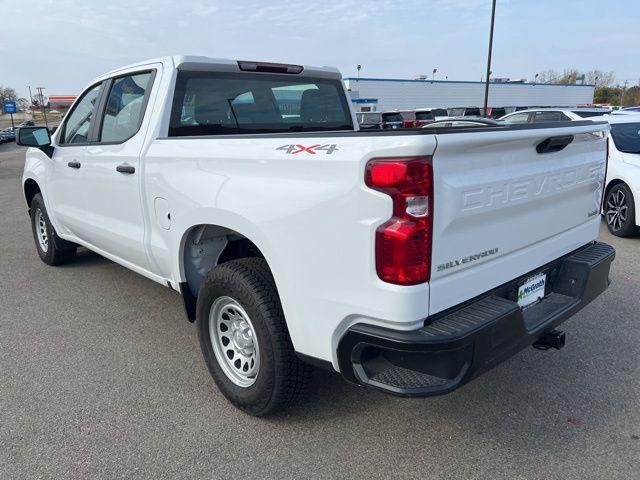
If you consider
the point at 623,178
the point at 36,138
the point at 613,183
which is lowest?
the point at 613,183

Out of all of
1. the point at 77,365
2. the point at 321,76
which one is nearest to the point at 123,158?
the point at 77,365

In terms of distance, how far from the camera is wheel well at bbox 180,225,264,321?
3.29 m

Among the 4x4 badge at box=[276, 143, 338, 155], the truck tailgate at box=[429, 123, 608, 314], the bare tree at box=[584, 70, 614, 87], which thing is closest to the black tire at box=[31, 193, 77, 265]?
the 4x4 badge at box=[276, 143, 338, 155]

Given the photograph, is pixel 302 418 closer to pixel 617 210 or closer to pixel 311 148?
pixel 311 148

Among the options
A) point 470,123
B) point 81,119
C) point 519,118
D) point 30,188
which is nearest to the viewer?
point 470,123

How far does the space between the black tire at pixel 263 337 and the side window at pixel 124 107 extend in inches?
57.7

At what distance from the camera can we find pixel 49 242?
582 centimetres

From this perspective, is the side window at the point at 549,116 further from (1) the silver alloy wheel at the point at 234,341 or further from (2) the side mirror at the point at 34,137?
(1) the silver alloy wheel at the point at 234,341

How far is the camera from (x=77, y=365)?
12.1ft

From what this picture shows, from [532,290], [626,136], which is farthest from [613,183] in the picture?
[532,290]

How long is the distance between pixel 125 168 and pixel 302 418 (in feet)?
6.77

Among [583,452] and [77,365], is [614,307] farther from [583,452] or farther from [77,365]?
[77,365]

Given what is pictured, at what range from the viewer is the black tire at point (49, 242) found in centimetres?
569

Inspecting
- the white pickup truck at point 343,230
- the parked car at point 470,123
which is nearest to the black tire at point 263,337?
the white pickup truck at point 343,230
